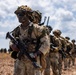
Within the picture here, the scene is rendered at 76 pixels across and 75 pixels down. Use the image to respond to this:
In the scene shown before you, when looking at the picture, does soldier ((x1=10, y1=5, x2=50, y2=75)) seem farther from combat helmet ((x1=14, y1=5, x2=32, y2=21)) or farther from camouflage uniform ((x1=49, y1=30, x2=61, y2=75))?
camouflage uniform ((x1=49, y1=30, x2=61, y2=75))

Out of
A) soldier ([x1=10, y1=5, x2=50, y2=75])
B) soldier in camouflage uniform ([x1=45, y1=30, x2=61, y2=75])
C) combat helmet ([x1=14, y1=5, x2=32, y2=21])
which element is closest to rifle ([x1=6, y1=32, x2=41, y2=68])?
soldier ([x1=10, y1=5, x2=50, y2=75])

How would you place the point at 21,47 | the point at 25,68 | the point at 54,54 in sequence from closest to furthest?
1. the point at 21,47
2. the point at 25,68
3. the point at 54,54

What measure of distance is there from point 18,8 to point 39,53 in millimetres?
1001

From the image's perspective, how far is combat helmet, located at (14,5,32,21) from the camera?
764cm

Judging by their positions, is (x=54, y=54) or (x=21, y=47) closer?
(x=21, y=47)

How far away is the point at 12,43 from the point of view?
301 inches

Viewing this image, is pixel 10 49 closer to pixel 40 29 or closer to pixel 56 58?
pixel 40 29

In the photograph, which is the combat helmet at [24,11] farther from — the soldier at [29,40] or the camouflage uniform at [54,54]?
the camouflage uniform at [54,54]

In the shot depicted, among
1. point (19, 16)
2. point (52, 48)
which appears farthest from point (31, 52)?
point (52, 48)

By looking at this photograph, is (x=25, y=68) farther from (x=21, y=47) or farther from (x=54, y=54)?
(x=54, y=54)

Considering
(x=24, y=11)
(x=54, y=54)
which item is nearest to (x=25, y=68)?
(x=24, y=11)

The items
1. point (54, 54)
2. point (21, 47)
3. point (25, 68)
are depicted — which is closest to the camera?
point (21, 47)

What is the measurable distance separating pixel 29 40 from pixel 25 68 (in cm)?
56

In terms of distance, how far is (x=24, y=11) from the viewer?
7652mm
